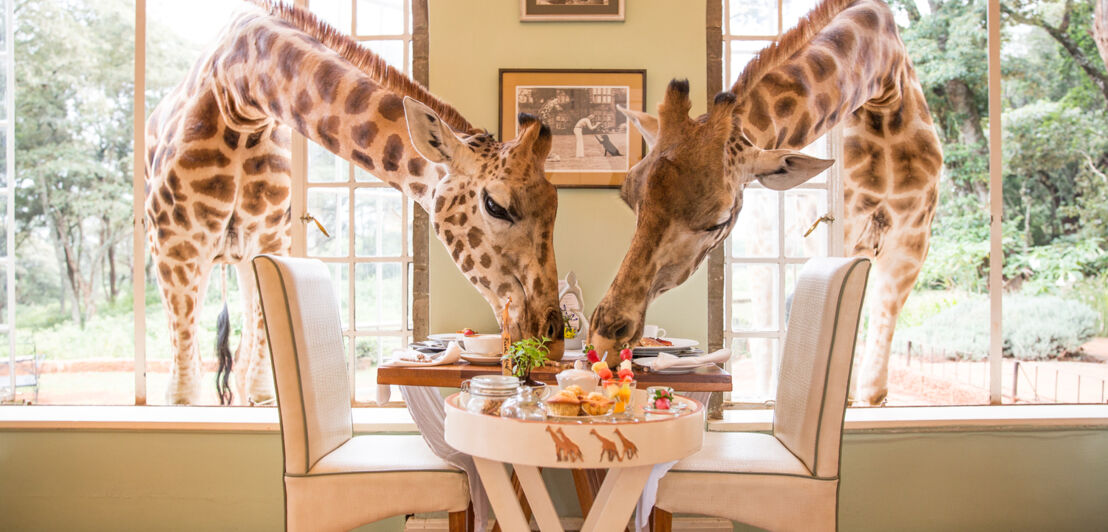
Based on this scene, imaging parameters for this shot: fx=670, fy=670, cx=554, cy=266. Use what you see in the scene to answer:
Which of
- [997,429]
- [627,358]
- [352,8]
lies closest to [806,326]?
[627,358]

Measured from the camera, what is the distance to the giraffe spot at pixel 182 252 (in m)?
3.08

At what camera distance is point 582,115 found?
9.23 ft

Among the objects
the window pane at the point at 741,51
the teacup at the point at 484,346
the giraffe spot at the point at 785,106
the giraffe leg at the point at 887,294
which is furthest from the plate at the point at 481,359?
the giraffe leg at the point at 887,294

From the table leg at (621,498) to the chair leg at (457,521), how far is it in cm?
44

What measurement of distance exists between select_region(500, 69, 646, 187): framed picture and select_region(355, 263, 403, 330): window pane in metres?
0.92

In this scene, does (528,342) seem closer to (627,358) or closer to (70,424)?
(627,358)

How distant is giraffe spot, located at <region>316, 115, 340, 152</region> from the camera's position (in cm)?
A: 262

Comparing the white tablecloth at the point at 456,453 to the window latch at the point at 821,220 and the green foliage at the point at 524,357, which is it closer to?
the green foliage at the point at 524,357

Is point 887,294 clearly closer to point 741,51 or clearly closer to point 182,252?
point 741,51

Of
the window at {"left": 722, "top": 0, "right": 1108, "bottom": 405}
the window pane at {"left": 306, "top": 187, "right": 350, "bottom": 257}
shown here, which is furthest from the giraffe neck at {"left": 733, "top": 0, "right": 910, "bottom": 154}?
the window at {"left": 722, "top": 0, "right": 1108, "bottom": 405}

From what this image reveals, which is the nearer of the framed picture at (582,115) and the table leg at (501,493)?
the table leg at (501,493)

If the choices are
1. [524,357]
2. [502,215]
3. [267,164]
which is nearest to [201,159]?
[267,164]

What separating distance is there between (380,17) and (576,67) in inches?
39.6

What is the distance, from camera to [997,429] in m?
2.80
